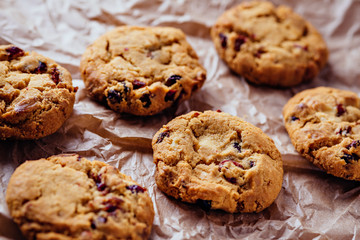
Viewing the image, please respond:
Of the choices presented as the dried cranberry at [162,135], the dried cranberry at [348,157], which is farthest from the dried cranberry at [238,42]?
the dried cranberry at [348,157]

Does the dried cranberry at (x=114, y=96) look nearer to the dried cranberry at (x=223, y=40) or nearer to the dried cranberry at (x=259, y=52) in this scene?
the dried cranberry at (x=223, y=40)

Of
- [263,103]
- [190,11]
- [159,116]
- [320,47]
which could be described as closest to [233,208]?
[159,116]

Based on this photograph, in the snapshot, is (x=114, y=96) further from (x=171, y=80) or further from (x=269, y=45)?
(x=269, y=45)

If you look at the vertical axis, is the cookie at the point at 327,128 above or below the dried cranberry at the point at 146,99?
below

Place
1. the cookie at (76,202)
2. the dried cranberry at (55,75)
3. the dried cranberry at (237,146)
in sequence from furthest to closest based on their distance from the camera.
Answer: the dried cranberry at (55,75), the dried cranberry at (237,146), the cookie at (76,202)

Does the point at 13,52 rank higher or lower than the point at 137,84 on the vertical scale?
higher

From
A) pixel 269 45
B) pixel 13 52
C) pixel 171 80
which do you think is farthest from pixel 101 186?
pixel 269 45

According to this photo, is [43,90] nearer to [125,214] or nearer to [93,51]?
[93,51]
